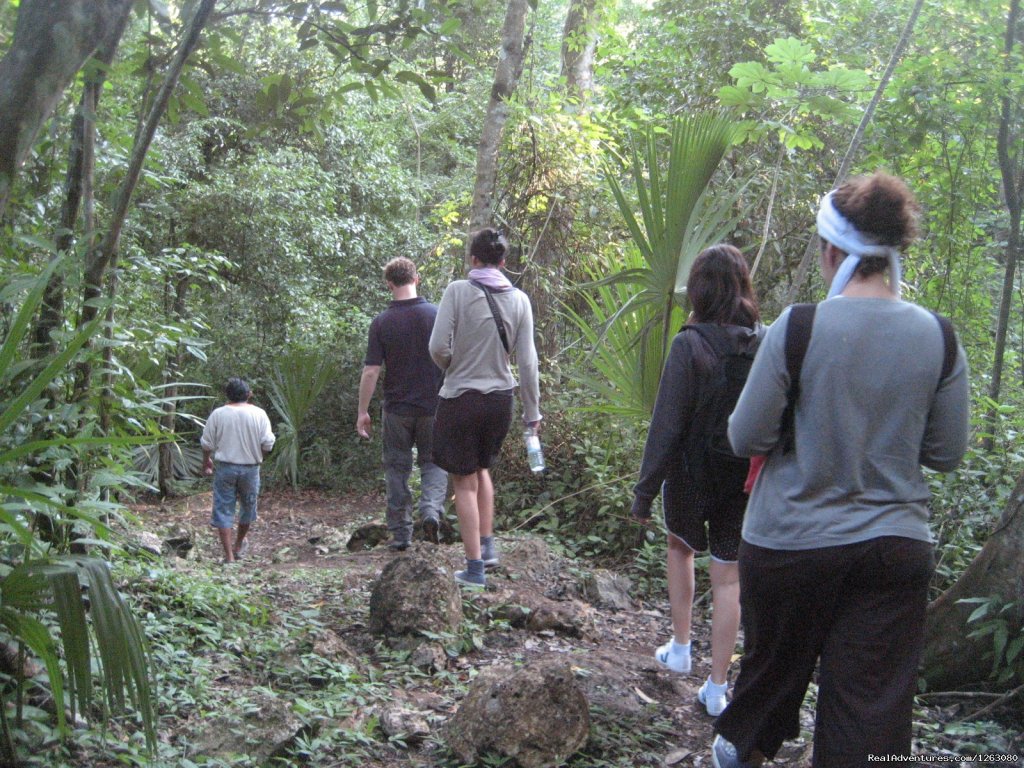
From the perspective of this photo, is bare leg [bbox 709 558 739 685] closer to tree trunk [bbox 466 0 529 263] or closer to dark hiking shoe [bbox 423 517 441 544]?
dark hiking shoe [bbox 423 517 441 544]

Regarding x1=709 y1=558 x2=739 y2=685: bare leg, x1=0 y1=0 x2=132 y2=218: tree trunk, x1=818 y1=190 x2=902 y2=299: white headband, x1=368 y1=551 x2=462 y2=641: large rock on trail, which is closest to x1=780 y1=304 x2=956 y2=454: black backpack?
x1=818 y1=190 x2=902 y2=299: white headband

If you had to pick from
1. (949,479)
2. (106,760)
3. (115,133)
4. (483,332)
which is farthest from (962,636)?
(115,133)

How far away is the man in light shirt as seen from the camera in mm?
7266

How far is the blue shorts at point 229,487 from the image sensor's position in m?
7.26

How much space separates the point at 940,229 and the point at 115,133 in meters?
5.26

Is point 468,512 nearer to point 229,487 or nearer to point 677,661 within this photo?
point 677,661

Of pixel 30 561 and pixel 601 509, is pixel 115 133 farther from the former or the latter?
pixel 601 509

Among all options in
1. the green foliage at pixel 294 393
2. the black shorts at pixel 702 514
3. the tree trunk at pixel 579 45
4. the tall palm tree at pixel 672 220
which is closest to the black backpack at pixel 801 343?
the black shorts at pixel 702 514

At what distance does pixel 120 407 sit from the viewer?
3.50m

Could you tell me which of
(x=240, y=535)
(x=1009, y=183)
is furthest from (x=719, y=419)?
(x=240, y=535)

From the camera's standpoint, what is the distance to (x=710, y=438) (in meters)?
3.52

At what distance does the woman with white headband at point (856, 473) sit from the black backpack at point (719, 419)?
1.07 meters

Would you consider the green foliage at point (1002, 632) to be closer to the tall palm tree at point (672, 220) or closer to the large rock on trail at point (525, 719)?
the large rock on trail at point (525, 719)

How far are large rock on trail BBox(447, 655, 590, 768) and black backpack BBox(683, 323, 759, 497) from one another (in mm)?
921
